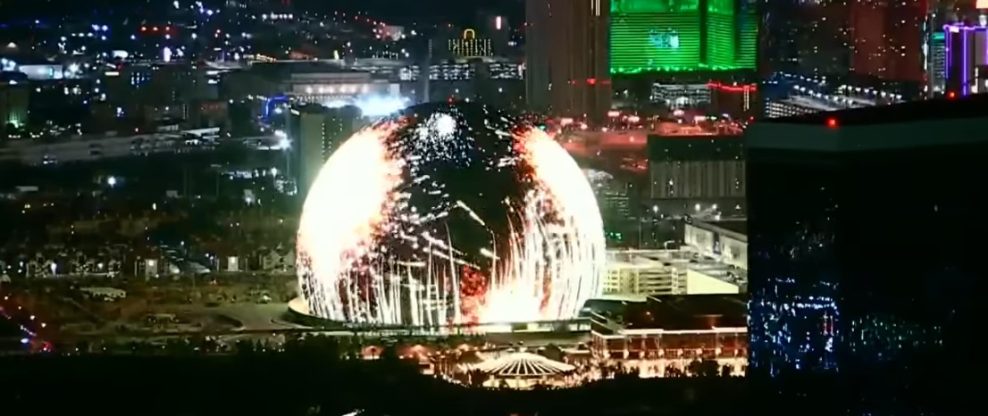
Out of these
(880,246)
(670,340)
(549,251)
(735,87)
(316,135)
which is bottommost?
(670,340)

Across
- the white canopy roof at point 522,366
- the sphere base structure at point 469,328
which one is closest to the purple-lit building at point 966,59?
the sphere base structure at point 469,328

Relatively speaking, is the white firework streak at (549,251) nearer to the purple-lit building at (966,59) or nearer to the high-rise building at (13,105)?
the purple-lit building at (966,59)

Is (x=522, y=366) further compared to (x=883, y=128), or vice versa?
(x=522, y=366)

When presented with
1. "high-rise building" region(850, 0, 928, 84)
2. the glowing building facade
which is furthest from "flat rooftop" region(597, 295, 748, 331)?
the glowing building facade

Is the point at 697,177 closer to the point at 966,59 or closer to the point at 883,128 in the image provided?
the point at 966,59

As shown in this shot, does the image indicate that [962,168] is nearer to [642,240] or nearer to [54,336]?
[54,336]

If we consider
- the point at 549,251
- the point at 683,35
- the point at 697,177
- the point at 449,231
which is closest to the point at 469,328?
the point at 449,231

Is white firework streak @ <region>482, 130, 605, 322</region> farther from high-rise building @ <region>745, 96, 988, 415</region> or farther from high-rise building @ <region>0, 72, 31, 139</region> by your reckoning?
high-rise building @ <region>0, 72, 31, 139</region>
